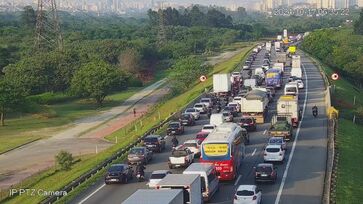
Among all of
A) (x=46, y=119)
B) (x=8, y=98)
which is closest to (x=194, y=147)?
(x=8, y=98)

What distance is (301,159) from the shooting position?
38.3 meters

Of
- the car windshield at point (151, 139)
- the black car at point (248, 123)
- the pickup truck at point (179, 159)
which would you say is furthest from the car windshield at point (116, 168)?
the black car at point (248, 123)

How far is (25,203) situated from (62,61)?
62.6 meters

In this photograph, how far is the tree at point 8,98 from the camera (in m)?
69.6

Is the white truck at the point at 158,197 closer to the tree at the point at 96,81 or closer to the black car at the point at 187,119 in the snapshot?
the black car at the point at 187,119

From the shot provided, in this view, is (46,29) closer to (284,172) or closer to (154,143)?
(154,143)

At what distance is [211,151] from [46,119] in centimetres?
4684

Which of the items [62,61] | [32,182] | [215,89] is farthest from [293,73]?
[32,182]

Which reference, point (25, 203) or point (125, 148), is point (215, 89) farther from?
point (25, 203)

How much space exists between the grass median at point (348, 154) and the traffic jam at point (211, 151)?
11.4 ft

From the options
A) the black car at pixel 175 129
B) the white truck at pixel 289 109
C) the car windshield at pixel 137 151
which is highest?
the white truck at pixel 289 109

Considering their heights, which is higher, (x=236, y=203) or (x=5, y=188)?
(x=236, y=203)

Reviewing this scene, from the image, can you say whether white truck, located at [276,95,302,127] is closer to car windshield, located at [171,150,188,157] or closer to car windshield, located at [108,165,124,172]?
car windshield, located at [171,150,188,157]

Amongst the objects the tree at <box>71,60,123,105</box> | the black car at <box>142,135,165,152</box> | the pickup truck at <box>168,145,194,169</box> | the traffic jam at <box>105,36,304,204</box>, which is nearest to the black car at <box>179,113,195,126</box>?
the traffic jam at <box>105,36,304,204</box>
